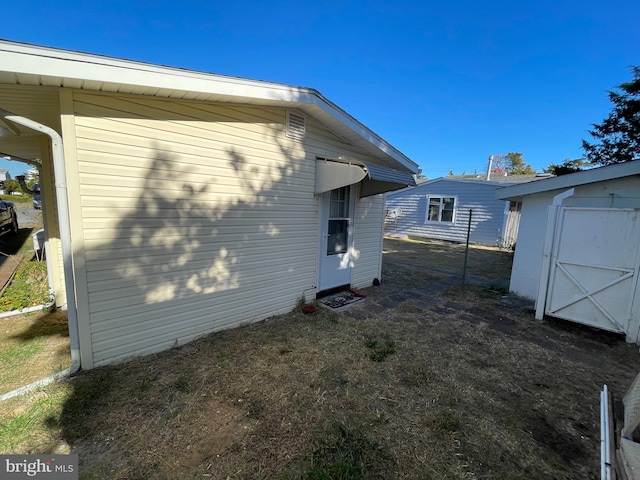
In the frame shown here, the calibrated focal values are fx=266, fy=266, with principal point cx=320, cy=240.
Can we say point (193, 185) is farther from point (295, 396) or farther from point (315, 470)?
point (315, 470)

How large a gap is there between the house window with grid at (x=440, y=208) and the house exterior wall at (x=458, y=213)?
0.62 ft

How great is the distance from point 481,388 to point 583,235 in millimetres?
3293

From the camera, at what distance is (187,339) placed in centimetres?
341

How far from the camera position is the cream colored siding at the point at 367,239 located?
222 inches

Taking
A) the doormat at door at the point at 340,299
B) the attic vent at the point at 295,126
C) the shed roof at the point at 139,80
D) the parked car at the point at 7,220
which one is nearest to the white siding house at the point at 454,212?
the doormat at door at the point at 340,299

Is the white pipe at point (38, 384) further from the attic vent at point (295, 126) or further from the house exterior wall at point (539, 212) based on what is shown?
the house exterior wall at point (539, 212)

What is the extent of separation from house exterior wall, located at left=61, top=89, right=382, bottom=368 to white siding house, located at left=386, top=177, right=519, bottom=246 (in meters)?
12.5

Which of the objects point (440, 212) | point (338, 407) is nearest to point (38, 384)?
point (338, 407)

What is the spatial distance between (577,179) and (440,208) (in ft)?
35.2

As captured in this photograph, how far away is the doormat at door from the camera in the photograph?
4934mm

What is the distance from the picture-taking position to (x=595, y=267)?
4102mm

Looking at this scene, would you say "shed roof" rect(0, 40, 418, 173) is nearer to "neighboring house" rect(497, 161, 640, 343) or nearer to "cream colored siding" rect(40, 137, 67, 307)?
"cream colored siding" rect(40, 137, 67, 307)

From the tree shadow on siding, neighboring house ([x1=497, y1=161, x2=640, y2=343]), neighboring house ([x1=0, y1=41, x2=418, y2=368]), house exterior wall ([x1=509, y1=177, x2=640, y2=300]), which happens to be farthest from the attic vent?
house exterior wall ([x1=509, y1=177, x2=640, y2=300])

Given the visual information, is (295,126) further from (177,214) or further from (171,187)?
(177,214)
